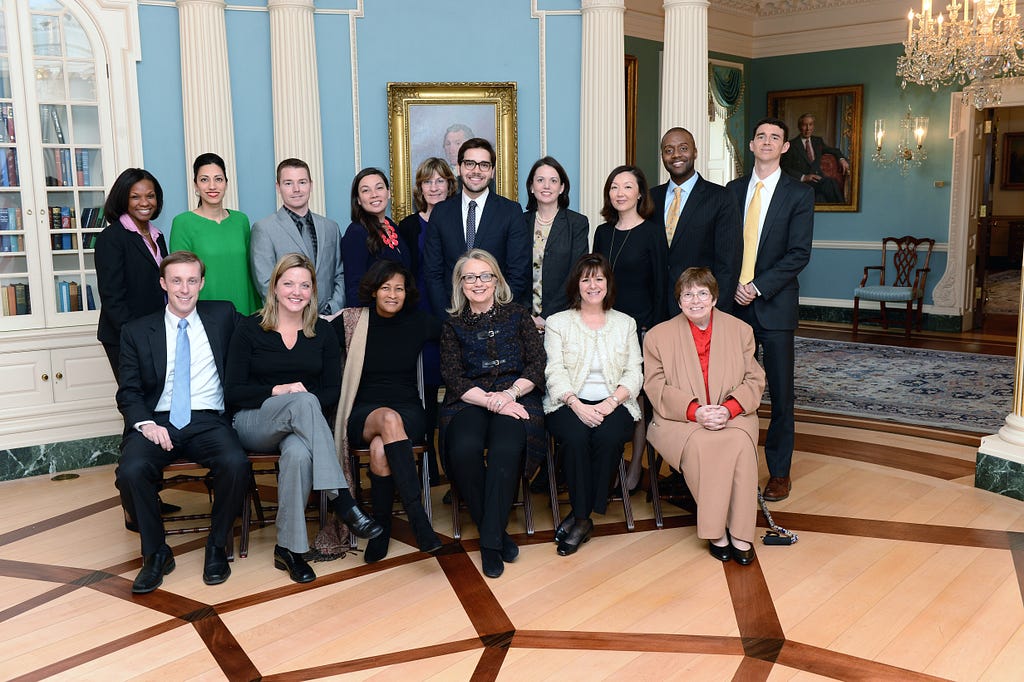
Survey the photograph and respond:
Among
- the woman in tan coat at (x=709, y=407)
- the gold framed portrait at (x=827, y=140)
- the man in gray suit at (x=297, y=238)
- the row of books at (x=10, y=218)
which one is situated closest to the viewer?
the woman in tan coat at (x=709, y=407)

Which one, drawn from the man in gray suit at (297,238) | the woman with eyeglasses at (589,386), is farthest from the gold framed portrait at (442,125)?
the woman with eyeglasses at (589,386)

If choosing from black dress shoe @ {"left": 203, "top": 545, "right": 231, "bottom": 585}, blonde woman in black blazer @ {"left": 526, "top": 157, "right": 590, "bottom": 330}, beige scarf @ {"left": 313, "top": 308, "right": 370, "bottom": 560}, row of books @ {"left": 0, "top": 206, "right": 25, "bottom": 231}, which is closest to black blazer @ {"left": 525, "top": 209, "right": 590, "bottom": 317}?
blonde woman in black blazer @ {"left": 526, "top": 157, "right": 590, "bottom": 330}

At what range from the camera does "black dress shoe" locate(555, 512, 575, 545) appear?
12.5ft

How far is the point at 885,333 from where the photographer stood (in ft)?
32.2

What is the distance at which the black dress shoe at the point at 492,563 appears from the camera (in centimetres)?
354

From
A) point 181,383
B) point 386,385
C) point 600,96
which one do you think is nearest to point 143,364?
point 181,383

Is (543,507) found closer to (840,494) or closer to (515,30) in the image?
(840,494)

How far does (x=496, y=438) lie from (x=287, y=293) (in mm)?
1041

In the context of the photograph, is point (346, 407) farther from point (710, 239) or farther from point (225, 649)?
point (710, 239)

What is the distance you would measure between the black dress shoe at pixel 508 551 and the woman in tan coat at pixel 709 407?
749mm

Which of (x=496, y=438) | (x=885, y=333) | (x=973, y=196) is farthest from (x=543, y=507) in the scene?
(x=973, y=196)

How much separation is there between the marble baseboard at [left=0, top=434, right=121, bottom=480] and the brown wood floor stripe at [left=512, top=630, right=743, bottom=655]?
3.25 m

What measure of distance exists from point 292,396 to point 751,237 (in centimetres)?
225

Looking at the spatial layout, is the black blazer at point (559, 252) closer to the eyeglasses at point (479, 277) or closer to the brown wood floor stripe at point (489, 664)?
the eyeglasses at point (479, 277)
